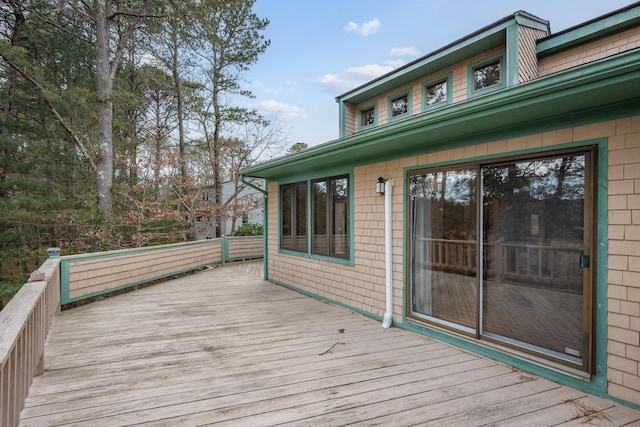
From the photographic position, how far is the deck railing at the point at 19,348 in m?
1.66

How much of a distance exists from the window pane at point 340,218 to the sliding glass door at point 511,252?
134 cm

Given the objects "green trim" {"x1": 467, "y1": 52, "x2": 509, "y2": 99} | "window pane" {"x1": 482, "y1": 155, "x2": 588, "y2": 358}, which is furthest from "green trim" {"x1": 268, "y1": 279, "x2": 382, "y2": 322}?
"green trim" {"x1": 467, "y1": 52, "x2": 509, "y2": 99}

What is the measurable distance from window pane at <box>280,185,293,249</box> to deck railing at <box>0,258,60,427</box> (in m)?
3.91

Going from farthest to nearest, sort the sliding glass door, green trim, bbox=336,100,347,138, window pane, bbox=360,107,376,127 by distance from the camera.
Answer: green trim, bbox=336,100,347,138
window pane, bbox=360,107,376,127
the sliding glass door

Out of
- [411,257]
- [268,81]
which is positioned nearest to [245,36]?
[268,81]

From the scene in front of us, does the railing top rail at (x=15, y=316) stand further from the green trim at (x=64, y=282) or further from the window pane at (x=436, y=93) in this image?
the window pane at (x=436, y=93)

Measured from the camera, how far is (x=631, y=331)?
2.35m

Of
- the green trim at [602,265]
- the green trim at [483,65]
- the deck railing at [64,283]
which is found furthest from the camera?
the green trim at [483,65]

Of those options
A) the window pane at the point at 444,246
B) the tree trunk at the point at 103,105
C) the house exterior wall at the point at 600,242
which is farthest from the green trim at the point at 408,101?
the tree trunk at the point at 103,105

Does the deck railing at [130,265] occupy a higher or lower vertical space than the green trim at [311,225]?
lower

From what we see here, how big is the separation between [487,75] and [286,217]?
479cm

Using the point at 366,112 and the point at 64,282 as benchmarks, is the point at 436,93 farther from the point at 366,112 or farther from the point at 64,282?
the point at 64,282

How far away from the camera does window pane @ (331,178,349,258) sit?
16.9ft

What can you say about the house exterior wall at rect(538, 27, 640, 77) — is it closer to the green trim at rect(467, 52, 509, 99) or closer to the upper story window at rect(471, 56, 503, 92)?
the green trim at rect(467, 52, 509, 99)
